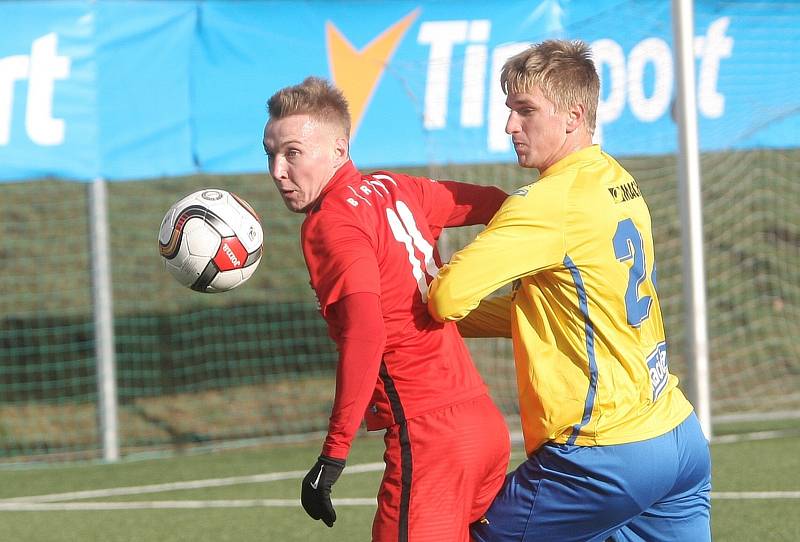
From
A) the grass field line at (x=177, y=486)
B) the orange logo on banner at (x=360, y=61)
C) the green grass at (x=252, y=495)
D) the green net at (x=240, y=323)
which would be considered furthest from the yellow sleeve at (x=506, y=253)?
the orange logo on banner at (x=360, y=61)

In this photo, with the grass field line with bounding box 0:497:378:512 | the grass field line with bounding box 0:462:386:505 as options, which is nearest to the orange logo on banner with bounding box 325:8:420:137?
the grass field line with bounding box 0:462:386:505

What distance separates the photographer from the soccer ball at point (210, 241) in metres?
3.83

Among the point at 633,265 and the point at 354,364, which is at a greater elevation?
the point at 633,265

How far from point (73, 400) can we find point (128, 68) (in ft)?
11.1

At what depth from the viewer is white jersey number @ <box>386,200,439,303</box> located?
3447 mm

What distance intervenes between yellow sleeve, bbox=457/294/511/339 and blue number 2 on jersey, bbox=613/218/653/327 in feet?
1.61

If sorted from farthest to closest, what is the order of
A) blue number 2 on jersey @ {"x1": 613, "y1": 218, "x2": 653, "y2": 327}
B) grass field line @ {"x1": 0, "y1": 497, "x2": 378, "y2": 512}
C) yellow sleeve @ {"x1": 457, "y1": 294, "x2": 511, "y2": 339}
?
grass field line @ {"x1": 0, "y1": 497, "x2": 378, "y2": 512} → yellow sleeve @ {"x1": 457, "y1": 294, "x2": 511, "y2": 339} → blue number 2 on jersey @ {"x1": 613, "y1": 218, "x2": 653, "y2": 327}

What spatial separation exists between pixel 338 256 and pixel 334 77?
5553 millimetres

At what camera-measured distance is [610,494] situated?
10.5 feet

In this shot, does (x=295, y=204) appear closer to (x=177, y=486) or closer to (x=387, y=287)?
(x=387, y=287)

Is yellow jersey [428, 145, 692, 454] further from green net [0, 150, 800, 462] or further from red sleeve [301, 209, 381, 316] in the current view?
green net [0, 150, 800, 462]

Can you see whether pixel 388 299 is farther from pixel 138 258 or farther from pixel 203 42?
pixel 138 258

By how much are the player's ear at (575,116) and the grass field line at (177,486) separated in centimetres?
422

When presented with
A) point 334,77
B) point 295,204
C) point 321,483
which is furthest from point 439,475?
point 334,77
